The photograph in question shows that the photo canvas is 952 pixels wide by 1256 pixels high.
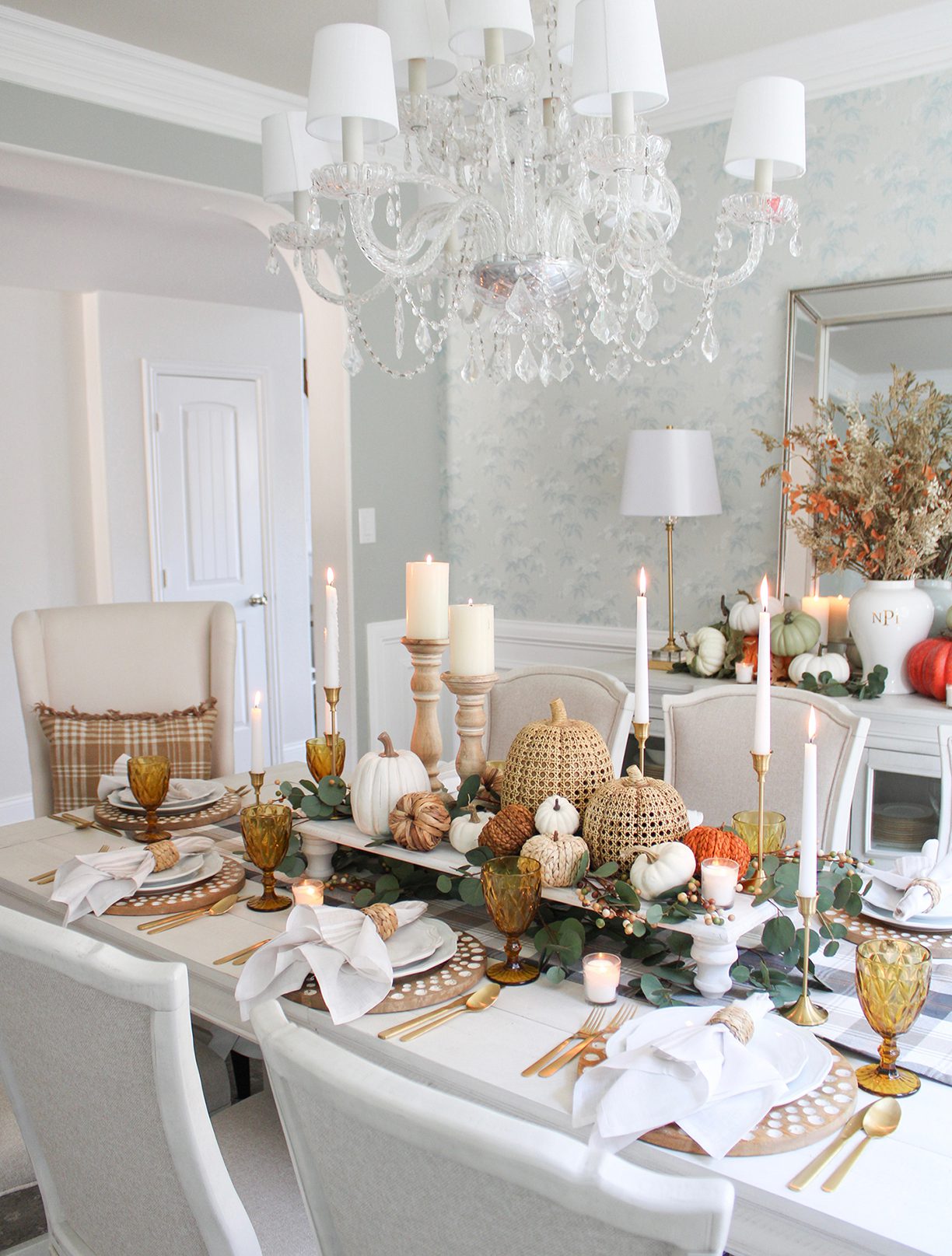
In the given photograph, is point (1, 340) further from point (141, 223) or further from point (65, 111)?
point (65, 111)

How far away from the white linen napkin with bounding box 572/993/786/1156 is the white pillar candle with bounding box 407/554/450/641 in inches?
30.4

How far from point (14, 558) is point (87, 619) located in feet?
8.81

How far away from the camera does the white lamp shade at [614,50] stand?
1.52m

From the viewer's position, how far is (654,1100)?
40.1 inches

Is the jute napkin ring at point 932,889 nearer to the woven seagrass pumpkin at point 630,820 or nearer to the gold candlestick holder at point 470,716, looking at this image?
the woven seagrass pumpkin at point 630,820

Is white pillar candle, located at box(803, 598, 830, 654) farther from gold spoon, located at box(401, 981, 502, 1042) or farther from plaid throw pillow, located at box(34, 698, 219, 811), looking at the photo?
gold spoon, located at box(401, 981, 502, 1042)

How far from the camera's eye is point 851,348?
3117mm

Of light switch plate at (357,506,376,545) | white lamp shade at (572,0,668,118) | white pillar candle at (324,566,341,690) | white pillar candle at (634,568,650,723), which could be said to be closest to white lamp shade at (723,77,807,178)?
white lamp shade at (572,0,668,118)

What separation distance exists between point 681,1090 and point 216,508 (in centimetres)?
491

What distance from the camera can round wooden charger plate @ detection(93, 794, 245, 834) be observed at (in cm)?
206

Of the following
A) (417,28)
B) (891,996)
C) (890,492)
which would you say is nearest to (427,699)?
(891,996)

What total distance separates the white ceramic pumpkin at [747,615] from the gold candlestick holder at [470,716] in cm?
147

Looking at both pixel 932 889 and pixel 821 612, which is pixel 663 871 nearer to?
pixel 932 889

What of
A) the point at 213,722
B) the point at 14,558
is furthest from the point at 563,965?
the point at 14,558
